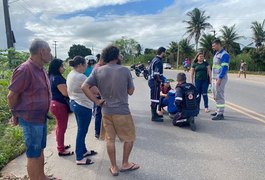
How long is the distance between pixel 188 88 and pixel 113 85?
3.22 meters

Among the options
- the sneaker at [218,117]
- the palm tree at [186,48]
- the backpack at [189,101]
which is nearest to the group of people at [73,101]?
the backpack at [189,101]

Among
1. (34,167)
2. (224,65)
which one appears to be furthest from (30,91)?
(224,65)

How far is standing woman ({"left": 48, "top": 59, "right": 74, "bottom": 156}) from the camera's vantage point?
16.8 feet

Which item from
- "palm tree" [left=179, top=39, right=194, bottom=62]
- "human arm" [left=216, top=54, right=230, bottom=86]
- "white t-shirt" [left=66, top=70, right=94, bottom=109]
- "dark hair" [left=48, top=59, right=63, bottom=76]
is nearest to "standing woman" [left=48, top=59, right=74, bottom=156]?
"dark hair" [left=48, top=59, right=63, bottom=76]

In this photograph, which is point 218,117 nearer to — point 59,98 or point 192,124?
point 192,124

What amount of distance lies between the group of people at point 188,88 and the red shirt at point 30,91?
12.8 feet

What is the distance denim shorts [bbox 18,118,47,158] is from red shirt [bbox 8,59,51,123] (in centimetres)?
7

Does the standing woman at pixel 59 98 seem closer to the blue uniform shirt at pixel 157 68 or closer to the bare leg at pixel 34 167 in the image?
the bare leg at pixel 34 167

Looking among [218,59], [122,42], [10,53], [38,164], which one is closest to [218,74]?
[218,59]

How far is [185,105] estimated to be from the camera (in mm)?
7004

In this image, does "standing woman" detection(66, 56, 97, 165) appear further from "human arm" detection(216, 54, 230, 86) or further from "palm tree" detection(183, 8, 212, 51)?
"palm tree" detection(183, 8, 212, 51)

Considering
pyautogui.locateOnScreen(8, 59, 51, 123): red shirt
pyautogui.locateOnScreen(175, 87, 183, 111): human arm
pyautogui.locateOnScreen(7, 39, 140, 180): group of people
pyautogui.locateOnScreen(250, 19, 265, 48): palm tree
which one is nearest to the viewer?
pyautogui.locateOnScreen(8, 59, 51, 123): red shirt

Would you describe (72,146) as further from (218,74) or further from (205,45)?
(205,45)

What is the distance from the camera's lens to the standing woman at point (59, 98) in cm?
512
